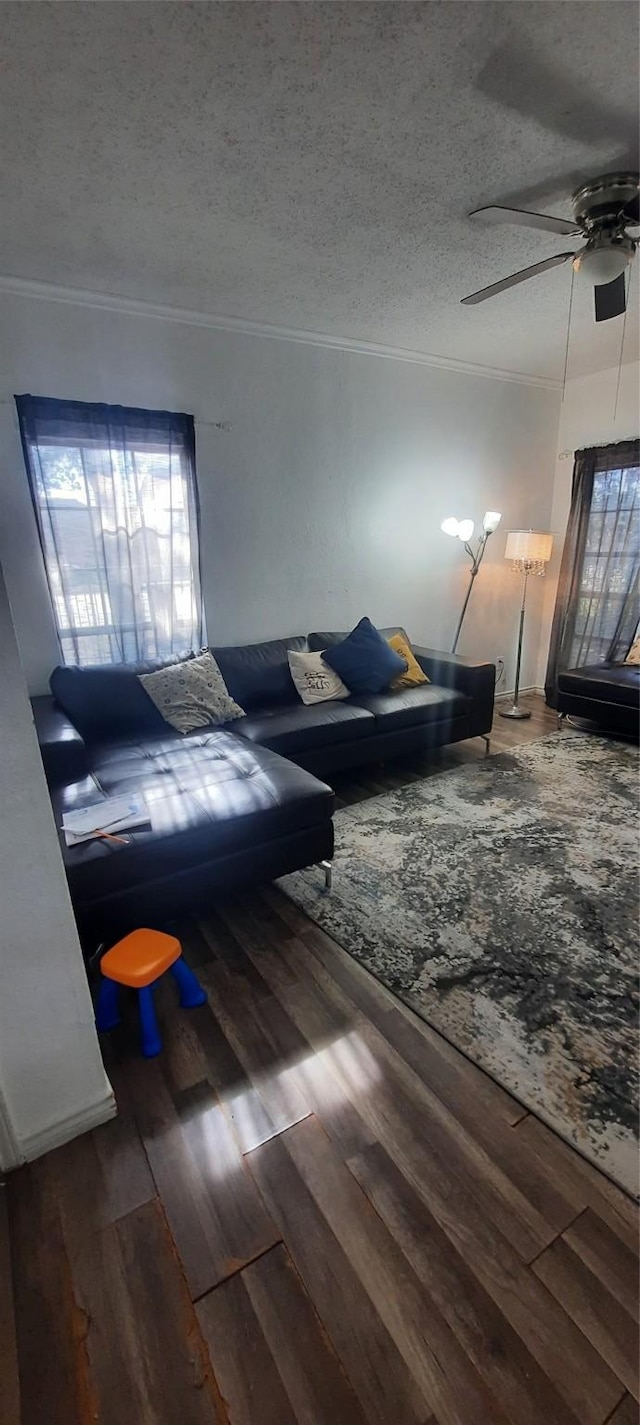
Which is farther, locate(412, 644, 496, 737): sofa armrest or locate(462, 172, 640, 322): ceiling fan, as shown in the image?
locate(412, 644, 496, 737): sofa armrest

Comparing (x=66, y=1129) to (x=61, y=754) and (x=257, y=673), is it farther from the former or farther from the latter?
(x=257, y=673)

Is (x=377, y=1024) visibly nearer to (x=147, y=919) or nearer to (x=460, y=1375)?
(x=460, y=1375)

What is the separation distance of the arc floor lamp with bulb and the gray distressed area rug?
1.77 metres

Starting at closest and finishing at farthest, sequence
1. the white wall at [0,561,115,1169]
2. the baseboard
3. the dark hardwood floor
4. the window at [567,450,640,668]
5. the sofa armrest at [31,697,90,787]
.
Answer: the dark hardwood floor → the white wall at [0,561,115,1169] → the baseboard → the sofa armrest at [31,697,90,787] → the window at [567,450,640,668]

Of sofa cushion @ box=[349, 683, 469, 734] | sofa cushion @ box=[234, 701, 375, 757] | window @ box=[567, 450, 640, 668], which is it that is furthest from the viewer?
window @ box=[567, 450, 640, 668]

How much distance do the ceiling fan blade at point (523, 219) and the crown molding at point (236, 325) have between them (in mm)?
1681

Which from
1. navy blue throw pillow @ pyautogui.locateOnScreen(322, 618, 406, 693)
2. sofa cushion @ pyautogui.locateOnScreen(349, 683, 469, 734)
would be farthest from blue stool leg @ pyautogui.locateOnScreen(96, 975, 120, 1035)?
navy blue throw pillow @ pyautogui.locateOnScreen(322, 618, 406, 693)

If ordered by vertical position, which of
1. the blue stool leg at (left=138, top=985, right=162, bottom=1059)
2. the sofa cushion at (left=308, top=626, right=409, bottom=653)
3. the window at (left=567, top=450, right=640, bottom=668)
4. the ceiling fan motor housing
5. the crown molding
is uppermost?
the crown molding

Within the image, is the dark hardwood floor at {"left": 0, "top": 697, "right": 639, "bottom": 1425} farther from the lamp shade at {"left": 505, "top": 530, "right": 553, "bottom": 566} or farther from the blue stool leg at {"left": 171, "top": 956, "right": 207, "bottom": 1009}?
the lamp shade at {"left": 505, "top": 530, "right": 553, "bottom": 566}

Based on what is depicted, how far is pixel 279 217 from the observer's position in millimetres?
2088

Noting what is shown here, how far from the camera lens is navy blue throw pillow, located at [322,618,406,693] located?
3477mm

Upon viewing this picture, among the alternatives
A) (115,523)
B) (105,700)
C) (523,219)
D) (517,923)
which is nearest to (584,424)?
(523,219)

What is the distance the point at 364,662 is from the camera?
3.49 metres

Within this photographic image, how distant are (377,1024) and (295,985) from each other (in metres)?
0.29
